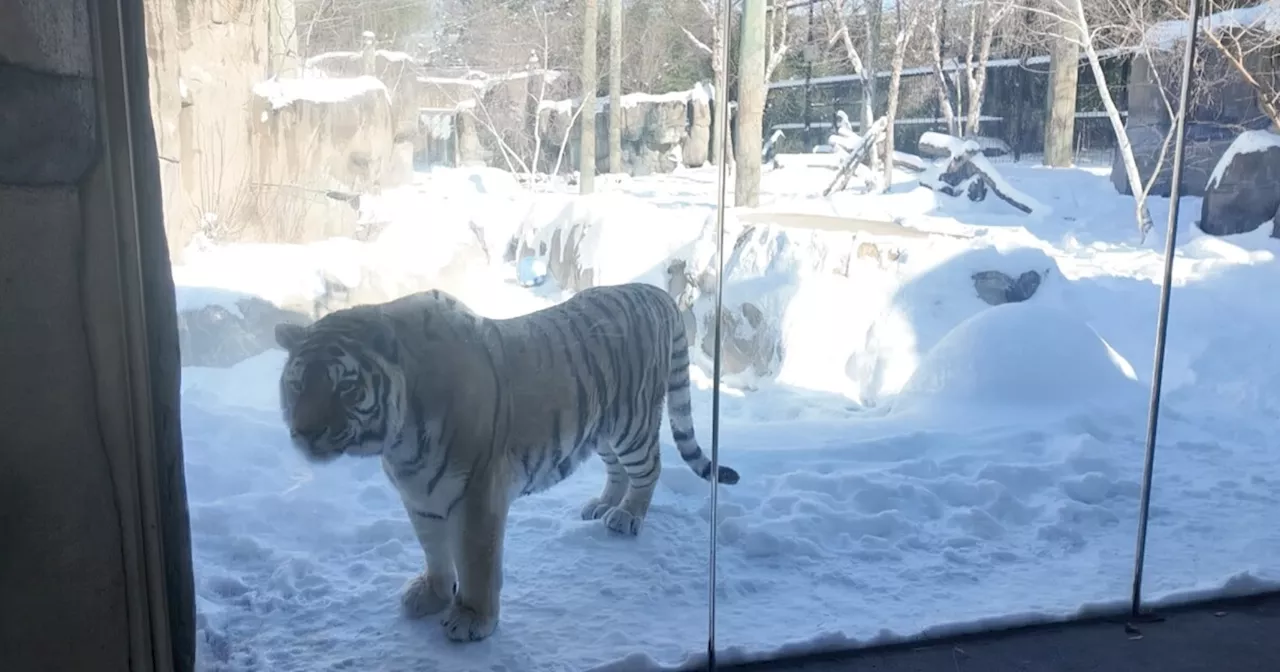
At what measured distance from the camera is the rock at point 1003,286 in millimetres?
2646

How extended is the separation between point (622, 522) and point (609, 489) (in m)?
0.10

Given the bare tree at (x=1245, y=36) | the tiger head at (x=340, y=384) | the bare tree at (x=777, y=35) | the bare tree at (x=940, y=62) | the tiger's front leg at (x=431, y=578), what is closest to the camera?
the tiger head at (x=340, y=384)

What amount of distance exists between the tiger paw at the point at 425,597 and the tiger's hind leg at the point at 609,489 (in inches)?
17.3

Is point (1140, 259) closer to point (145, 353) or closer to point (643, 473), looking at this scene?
point (643, 473)

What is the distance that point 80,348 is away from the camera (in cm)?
129

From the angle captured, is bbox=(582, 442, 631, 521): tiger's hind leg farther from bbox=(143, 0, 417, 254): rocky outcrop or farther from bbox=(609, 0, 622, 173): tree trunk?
bbox=(143, 0, 417, 254): rocky outcrop

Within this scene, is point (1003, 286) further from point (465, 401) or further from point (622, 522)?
point (465, 401)

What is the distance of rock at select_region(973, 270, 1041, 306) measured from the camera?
8.68 feet

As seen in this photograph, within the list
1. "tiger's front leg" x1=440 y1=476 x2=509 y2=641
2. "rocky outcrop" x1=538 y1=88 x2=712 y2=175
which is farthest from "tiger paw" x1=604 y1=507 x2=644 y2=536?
"rocky outcrop" x1=538 y1=88 x2=712 y2=175

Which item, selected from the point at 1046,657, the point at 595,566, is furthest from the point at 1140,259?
the point at 595,566

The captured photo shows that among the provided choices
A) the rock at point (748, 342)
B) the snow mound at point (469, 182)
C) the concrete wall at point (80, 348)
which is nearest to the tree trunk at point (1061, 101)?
the rock at point (748, 342)

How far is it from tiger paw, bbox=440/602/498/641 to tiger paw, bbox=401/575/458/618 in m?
0.06

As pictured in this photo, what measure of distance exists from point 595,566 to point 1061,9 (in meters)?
1.87

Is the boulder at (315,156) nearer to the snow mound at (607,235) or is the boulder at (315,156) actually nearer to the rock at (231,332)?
the rock at (231,332)
